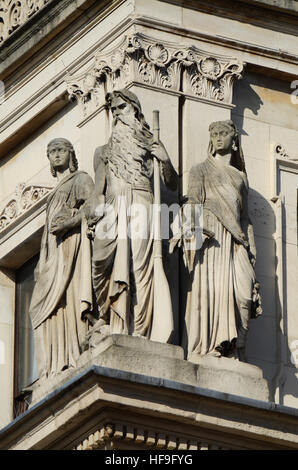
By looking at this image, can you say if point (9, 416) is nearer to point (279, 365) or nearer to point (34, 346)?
point (34, 346)

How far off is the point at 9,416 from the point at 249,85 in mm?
4209

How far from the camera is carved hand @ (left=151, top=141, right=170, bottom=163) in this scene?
32594 millimetres

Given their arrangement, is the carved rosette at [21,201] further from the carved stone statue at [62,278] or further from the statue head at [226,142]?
the statue head at [226,142]

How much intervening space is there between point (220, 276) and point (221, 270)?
7 cm

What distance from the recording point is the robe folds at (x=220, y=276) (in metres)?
32.3

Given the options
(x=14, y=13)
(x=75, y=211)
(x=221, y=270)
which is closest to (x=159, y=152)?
(x=75, y=211)

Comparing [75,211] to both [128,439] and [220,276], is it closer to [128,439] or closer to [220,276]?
[220,276]

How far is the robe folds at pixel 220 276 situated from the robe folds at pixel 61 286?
1.09 metres

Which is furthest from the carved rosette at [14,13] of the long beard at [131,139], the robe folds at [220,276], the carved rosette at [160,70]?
the robe folds at [220,276]

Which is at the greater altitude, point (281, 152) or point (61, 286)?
point (281, 152)

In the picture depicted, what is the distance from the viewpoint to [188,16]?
34.2 m

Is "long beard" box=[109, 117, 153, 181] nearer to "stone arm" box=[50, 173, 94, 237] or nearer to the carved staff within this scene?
the carved staff

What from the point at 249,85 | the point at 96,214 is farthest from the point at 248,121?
the point at 96,214

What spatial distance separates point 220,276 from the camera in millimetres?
32500
